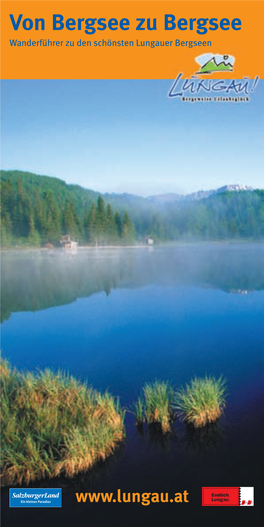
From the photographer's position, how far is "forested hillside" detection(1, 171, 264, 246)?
38562mm

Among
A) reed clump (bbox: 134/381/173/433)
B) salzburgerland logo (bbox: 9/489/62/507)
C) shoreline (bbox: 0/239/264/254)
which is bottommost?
salzburgerland logo (bbox: 9/489/62/507)

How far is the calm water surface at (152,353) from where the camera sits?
165 inches

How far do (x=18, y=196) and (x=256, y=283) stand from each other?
3083 centimetres

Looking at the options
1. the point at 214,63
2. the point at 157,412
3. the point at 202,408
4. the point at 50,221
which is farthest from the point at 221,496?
the point at 50,221

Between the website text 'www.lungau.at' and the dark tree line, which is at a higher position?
the dark tree line

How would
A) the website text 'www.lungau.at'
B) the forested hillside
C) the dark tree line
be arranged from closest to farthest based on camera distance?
the website text 'www.lungau.at' < the dark tree line < the forested hillside

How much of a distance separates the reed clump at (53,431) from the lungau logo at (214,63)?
235 inches

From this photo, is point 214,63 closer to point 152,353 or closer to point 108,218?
point 152,353

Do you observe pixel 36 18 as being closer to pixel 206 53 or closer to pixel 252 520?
pixel 206 53

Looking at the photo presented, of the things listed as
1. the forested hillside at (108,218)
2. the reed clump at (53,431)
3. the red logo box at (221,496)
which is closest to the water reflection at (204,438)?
the red logo box at (221,496)

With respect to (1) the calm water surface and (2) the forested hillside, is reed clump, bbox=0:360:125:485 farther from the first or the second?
(2) the forested hillside

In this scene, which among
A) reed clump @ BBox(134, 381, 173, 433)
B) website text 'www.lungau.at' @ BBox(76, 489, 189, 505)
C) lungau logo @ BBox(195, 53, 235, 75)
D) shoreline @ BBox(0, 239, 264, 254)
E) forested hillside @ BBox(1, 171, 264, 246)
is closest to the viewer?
website text 'www.lungau.at' @ BBox(76, 489, 189, 505)

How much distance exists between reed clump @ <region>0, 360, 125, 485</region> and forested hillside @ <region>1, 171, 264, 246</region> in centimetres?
3257

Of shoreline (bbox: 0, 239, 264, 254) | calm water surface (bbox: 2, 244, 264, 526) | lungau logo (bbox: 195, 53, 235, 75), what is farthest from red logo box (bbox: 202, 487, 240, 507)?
shoreline (bbox: 0, 239, 264, 254)
